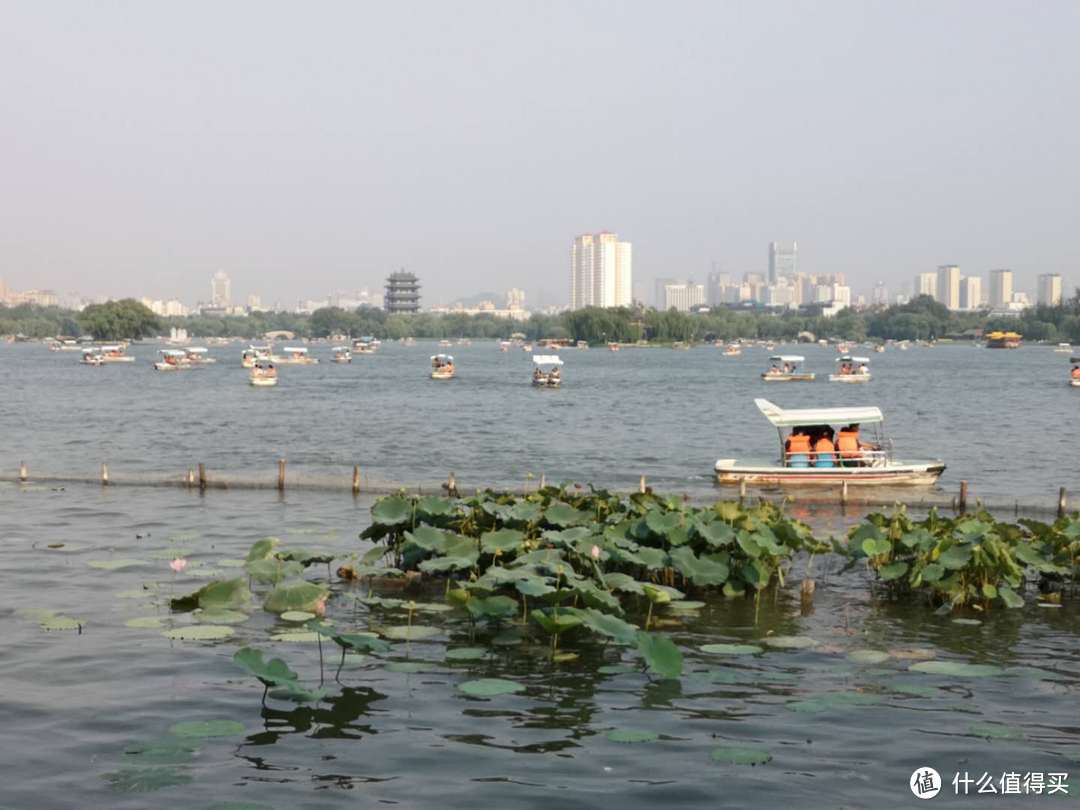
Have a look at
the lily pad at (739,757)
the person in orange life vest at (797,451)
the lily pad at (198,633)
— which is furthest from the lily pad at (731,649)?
the person in orange life vest at (797,451)

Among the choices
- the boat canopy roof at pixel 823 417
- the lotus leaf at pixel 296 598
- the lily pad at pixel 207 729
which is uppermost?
the boat canopy roof at pixel 823 417

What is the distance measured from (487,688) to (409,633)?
6.84 ft

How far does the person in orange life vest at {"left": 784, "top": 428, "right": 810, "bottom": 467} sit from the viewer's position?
25.0m

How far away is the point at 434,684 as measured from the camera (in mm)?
9516

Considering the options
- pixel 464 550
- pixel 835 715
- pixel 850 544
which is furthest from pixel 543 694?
pixel 850 544

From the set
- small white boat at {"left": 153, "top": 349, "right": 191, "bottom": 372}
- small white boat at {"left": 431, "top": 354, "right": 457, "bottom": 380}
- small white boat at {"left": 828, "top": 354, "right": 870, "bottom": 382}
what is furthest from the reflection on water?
small white boat at {"left": 153, "top": 349, "right": 191, "bottom": 372}

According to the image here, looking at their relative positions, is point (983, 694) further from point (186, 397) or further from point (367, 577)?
Answer: point (186, 397)

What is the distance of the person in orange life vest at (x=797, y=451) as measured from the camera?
25.0 meters

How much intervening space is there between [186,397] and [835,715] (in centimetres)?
5976

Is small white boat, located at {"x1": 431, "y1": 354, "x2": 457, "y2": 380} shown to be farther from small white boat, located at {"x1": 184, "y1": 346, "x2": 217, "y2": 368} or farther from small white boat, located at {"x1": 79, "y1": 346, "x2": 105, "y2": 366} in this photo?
small white boat, located at {"x1": 79, "y1": 346, "x2": 105, "y2": 366}

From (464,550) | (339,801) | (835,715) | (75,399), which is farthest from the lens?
(75,399)

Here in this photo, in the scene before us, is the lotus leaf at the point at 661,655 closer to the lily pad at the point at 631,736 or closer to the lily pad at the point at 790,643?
the lily pad at the point at 631,736

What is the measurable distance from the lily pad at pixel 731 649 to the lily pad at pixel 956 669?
4.32ft

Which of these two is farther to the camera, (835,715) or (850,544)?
(850,544)
